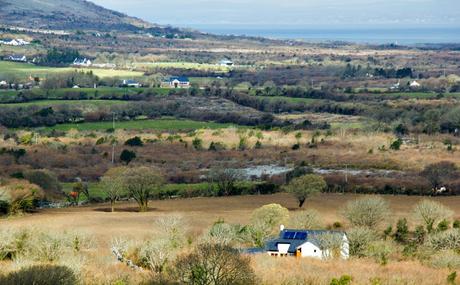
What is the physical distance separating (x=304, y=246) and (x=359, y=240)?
3.15 meters

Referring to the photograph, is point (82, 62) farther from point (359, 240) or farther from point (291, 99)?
point (359, 240)

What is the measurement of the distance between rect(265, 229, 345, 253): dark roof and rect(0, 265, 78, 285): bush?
49.8 feet

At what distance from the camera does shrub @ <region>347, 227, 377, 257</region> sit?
41.6 metres

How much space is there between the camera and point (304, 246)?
133 ft

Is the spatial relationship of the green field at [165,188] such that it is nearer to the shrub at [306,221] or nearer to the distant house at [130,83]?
the shrub at [306,221]

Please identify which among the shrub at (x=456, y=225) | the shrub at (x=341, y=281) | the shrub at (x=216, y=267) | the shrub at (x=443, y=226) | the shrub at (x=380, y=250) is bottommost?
the shrub at (x=456, y=225)

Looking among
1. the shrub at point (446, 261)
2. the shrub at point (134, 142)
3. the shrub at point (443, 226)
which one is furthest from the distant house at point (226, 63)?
the shrub at point (446, 261)

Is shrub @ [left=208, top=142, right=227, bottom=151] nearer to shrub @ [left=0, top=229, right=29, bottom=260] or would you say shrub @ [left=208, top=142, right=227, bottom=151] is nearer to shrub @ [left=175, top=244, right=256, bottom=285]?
shrub @ [left=0, top=229, right=29, bottom=260]

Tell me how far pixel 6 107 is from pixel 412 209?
66.3 meters

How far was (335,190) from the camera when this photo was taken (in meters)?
63.8

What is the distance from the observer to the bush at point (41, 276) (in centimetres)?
2544

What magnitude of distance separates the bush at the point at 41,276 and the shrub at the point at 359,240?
18.0 meters

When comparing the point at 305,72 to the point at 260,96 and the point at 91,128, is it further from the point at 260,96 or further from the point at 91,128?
the point at 91,128

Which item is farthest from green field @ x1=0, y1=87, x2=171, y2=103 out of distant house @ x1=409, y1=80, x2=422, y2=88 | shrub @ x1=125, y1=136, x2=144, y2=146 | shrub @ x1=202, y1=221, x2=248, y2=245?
shrub @ x1=202, y1=221, x2=248, y2=245
